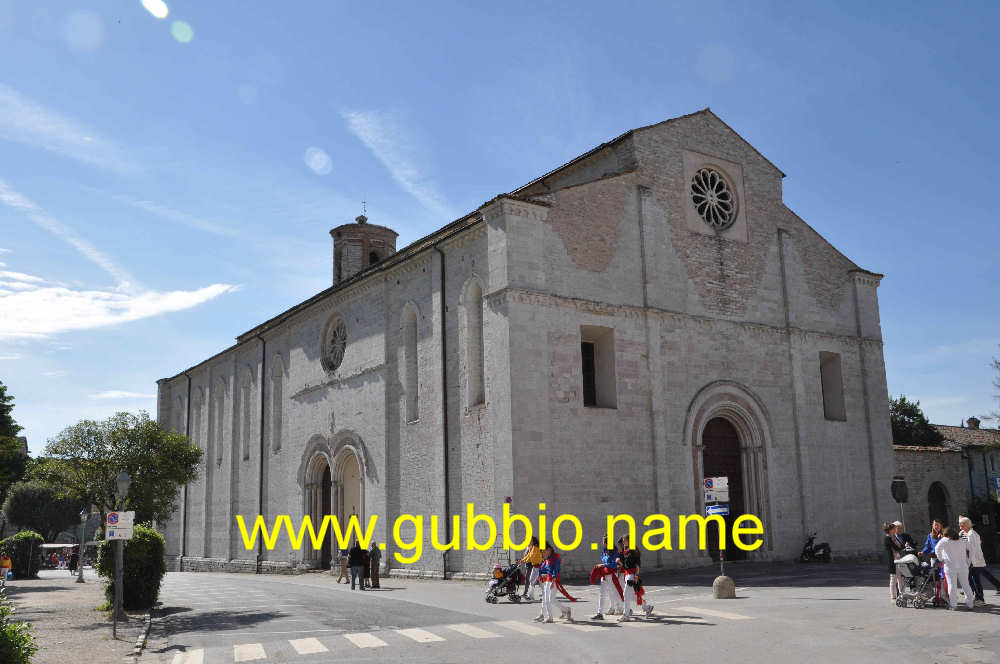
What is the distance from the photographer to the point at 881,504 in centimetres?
2909

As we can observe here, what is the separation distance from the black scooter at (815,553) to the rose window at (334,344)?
17.9 metres

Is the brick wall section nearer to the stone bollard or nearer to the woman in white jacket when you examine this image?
the stone bollard

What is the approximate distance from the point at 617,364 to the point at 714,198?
7756 millimetres

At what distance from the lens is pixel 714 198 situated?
93.1ft

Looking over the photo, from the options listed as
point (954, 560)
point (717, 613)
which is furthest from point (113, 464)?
point (954, 560)

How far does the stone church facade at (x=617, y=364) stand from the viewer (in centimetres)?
2338

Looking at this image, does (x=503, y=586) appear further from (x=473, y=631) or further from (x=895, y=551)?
(x=895, y=551)

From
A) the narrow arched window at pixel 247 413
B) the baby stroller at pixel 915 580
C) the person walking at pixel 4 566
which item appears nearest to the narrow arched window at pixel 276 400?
the narrow arched window at pixel 247 413

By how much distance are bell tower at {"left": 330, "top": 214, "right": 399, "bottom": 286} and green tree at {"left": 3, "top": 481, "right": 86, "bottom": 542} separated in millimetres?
41751

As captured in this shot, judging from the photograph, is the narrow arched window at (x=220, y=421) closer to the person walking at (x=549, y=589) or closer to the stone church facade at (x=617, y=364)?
the stone church facade at (x=617, y=364)

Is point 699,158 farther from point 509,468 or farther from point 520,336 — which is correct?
point 509,468

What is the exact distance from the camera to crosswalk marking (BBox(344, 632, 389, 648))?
40.4ft

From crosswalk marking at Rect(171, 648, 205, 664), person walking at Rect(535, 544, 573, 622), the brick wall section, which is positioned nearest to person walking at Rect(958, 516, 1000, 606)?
person walking at Rect(535, 544, 573, 622)

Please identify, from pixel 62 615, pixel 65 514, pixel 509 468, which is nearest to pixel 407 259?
pixel 509 468
